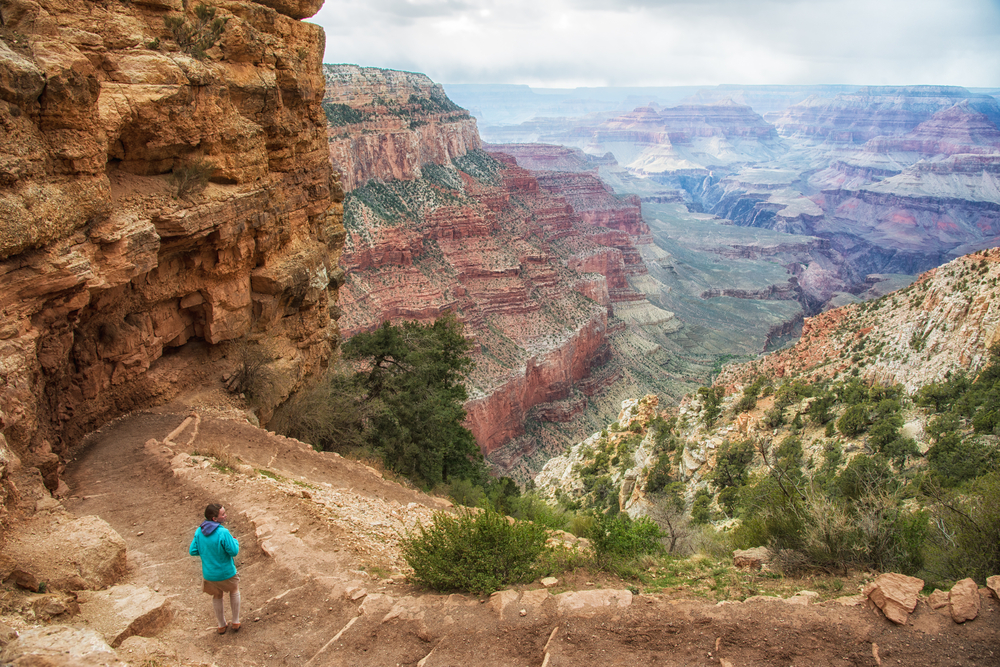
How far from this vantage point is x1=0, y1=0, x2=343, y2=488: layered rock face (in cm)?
887

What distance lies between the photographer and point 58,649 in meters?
5.10

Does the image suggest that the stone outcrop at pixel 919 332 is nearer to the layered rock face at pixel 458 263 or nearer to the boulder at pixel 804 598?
the boulder at pixel 804 598

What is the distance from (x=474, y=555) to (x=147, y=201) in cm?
940

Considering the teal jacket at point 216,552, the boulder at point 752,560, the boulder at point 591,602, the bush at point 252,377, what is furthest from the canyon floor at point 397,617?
the bush at point 252,377

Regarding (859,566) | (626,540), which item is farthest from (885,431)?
(626,540)

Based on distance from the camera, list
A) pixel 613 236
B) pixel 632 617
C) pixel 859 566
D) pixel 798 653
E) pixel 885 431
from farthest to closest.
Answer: pixel 613 236 → pixel 885 431 → pixel 859 566 → pixel 632 617 → pixel 798 653

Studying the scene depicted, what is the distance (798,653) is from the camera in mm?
6762

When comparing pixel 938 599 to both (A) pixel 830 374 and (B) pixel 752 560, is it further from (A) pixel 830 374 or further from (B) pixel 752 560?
(A) pixel 830 374

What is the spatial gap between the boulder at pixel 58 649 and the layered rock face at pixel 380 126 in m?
46.2

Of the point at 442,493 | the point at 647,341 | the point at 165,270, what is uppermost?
the point at 165,270

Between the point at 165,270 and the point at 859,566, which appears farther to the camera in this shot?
the point at 165,270

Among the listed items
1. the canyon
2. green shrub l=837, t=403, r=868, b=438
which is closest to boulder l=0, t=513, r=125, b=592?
the canyon

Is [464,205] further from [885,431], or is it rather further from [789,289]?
[789,289]

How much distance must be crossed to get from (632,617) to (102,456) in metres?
10.1
